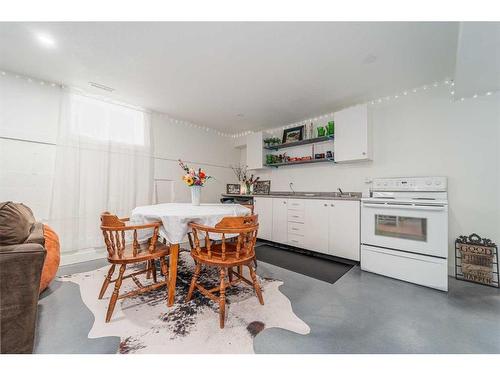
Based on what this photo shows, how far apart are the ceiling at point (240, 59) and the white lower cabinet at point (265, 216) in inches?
70.5

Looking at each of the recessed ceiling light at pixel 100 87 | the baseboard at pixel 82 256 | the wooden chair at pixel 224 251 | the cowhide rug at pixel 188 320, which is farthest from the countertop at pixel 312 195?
the recessed ceiling light at pixel 100 87

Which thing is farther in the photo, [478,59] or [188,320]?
[478,59]

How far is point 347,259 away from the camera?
2.91 meters

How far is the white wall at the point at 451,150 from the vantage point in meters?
2.35

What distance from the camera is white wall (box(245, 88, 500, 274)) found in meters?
2.35

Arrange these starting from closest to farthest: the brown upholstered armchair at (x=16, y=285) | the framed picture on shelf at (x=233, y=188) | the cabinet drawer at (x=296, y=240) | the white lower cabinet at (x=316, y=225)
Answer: the brown upholstered armchair at (x=16, y=285)
the white lower cabinet at (x=316, y=225)
the cabinet drawer at (x=296, y=240)
the framed picture on shelf at (x=233, y=188)

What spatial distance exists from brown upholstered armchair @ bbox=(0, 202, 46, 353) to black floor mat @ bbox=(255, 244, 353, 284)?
2.36 metres

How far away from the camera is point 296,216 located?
11.4ft

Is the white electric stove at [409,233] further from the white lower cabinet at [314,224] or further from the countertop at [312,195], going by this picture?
the countertop at [312,195]

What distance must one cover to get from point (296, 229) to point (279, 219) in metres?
0.38

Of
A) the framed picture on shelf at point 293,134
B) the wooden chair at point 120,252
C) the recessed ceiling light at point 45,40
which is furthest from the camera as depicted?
the framed picture on shelf at point 293,134

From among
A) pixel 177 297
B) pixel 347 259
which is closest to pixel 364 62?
pixel 347 259

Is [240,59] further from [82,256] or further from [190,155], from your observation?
[82,256]

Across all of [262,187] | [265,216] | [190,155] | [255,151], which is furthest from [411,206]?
[190,155]
